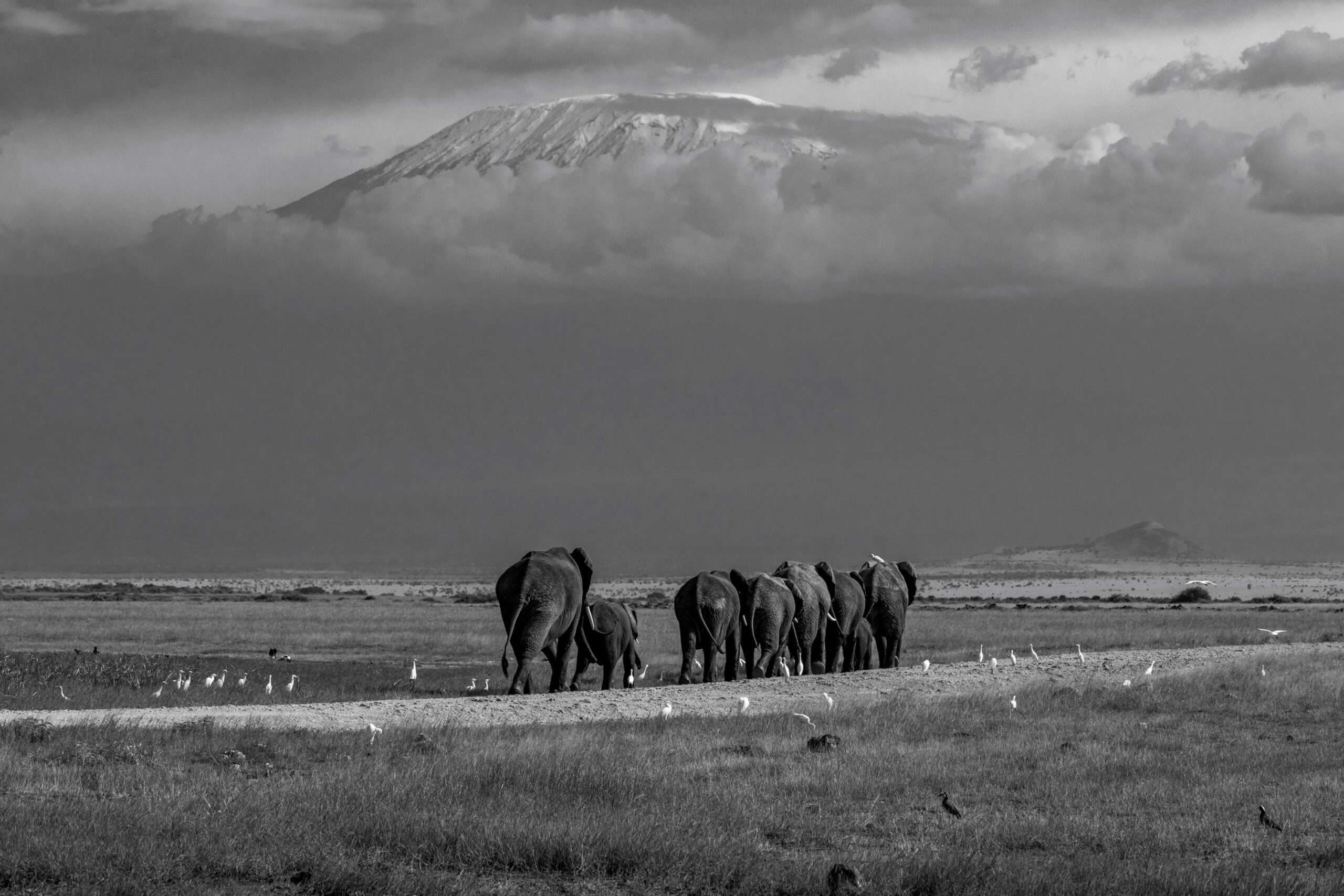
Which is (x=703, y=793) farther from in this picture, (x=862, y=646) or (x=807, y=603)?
(x=862, y=646)

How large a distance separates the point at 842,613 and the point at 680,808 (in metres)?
21.9

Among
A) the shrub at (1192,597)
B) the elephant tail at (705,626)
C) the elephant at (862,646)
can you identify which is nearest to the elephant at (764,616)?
the elephant tail at (705,626)

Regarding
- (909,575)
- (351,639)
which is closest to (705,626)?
(909,575)

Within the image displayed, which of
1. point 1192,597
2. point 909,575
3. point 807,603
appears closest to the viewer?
point 807,603

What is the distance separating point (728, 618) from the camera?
31734 millimetres

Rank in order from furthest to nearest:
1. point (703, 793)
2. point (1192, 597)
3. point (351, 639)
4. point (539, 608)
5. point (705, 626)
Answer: point (1192, 597)
point (351, 639)
point (705, 626)
point (539, 608)
point (703, 793)

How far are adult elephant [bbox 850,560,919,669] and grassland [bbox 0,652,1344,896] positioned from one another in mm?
14345

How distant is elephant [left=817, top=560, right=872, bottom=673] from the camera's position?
115 ft

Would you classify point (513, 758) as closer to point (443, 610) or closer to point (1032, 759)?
point (1032, 759)

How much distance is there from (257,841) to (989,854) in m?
5.90

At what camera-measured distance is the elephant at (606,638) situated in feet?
101

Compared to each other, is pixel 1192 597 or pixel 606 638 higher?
pixel 606 638

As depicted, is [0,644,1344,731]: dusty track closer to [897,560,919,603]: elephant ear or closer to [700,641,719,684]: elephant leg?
[700,641,719,684]: elephant leg

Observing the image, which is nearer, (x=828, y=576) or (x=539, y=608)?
(x=539, y=608)
